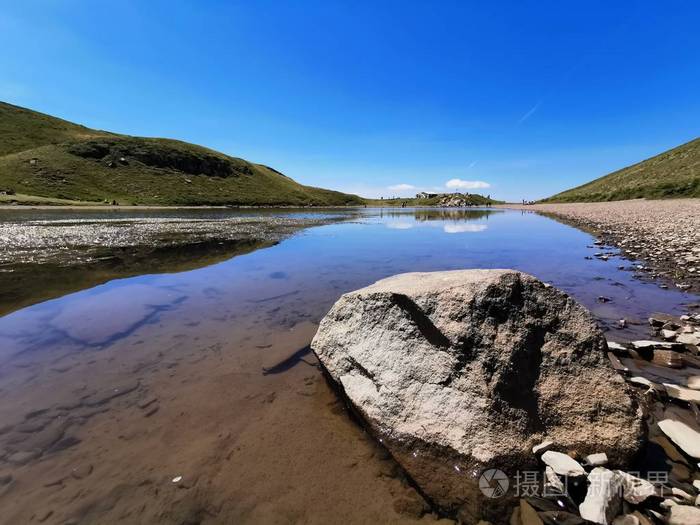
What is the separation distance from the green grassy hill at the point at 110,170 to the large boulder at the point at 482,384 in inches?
4409

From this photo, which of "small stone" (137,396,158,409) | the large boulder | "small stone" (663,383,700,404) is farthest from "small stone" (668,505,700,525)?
"small stone" (137,396,158,409)

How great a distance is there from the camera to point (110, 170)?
430 feet

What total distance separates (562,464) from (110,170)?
170 m

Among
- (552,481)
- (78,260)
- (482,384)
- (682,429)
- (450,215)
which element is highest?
(450,215)

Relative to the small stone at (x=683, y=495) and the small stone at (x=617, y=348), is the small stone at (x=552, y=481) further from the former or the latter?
the small stone at (x=617, y=348)

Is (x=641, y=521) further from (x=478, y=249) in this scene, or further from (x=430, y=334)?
(x=478, y=249)

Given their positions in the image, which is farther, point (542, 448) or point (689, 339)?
point (689, 339)

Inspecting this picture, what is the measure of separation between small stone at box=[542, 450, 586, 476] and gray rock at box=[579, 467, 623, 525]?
0.43ft

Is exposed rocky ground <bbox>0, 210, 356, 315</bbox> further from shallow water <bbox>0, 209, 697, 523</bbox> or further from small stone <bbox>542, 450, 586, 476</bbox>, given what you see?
small stone <bbox>542, 450, 586, 476</bbox>

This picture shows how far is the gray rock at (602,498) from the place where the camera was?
Result: 127 inches

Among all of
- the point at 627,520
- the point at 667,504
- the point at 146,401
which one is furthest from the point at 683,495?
the point at 146,401

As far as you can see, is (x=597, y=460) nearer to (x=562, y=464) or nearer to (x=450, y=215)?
(x=562, y=464)

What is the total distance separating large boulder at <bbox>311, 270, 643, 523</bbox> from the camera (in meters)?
4.16

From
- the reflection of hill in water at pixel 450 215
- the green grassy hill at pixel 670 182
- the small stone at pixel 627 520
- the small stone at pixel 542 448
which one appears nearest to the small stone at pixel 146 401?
the small stone at pixel 542 448
